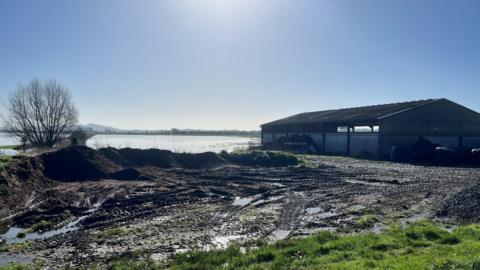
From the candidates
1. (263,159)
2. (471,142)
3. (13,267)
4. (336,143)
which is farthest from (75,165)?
(471,142)

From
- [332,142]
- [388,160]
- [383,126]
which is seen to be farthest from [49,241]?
[332,142]

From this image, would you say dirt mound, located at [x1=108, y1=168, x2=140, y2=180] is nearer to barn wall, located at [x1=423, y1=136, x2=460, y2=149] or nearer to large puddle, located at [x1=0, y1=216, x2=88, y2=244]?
large puddle, located at [x1=0, y1=216, x2=88, y2=244]

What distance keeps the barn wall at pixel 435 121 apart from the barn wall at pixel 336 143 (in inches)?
169

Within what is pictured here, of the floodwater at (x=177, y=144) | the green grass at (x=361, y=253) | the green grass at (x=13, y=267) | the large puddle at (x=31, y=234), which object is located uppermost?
the floodwater at (x=177, y=144)

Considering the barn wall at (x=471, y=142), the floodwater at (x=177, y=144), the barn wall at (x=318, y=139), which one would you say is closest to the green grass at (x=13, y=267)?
the floodwater at (x=177, y=144)

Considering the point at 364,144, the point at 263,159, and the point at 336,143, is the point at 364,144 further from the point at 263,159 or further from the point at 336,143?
the point at 263,159

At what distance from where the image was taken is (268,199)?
1304cm

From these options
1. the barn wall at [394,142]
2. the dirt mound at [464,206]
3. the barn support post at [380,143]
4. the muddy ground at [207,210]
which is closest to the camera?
the muddy ground at [207,210]

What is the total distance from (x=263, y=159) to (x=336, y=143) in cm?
1133

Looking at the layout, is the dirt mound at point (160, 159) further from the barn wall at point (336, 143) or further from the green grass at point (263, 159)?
the barn wall at point (336, 143)

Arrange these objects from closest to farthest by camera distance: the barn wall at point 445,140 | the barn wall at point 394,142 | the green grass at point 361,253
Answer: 1. the green grass at point 361,253
2. the barn wall at point 394,142
3. the barn wall at point 445,140

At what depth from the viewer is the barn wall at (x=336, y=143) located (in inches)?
1284

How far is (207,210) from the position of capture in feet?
37.0

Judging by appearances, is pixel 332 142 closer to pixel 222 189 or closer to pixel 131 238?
pixel 222 189
